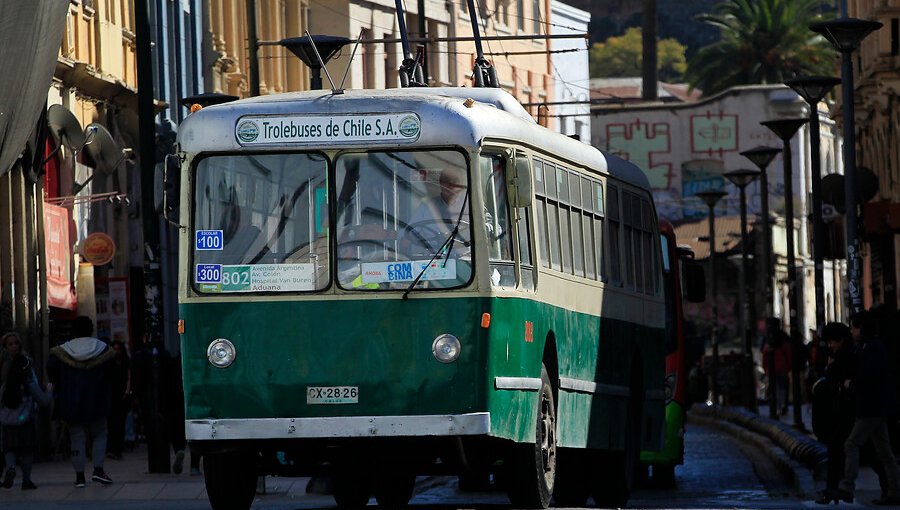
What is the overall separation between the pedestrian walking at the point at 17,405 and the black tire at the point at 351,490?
419 centimetres

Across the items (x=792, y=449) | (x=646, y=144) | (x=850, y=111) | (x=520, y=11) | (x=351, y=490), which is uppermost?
(x=520, y=11)

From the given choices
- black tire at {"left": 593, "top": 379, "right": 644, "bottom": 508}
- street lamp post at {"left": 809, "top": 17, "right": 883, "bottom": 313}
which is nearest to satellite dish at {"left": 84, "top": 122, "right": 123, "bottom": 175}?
street lamp post at {"left": 809, "top": 17, "right": 883, "bottom": 313}

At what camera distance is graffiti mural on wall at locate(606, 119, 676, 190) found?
107 m

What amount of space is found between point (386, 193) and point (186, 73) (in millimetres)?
31426

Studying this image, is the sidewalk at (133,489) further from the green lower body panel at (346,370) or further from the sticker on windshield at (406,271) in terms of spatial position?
the sticker on windshield at (406,271)

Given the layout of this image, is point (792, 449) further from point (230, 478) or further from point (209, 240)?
point (209, 240)

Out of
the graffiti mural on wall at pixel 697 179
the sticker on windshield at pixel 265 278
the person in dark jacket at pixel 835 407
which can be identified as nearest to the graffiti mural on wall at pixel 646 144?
the graffiti mural on wall at pixel 697 179

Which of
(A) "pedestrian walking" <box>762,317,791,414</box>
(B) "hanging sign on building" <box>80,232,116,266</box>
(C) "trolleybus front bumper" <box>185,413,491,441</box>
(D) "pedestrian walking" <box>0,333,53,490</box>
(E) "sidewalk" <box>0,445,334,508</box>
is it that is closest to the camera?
(C) "trolleybus front bumper" <box>185,413,491,441</box>

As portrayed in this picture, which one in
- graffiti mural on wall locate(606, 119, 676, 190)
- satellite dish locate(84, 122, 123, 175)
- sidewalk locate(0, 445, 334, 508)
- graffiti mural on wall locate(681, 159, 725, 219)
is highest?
graffiti mural on wall locate(606, 119, 676, 190)

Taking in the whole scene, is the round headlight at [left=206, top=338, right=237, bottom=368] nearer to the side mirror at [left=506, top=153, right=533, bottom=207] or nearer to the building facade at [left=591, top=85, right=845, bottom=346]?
the side mirror at [left=506, top=153, right=533, bottom=207]

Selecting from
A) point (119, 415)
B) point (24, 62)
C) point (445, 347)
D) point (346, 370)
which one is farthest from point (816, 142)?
point (346, 370)

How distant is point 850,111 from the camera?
29.8 m

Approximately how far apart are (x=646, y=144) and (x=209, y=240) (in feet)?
302

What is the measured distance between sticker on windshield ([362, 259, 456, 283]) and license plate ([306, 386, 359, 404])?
74cm
